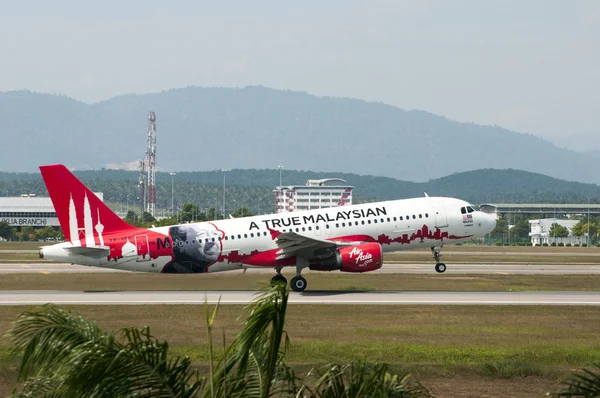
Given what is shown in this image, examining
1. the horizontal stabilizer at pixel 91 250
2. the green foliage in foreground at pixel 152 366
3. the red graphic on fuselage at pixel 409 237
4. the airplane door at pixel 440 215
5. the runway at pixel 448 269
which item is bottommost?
the runway at pixel 448 269

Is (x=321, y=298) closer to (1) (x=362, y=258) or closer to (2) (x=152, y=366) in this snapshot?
(1) (x=362, y=258)

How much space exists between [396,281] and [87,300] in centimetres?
1921

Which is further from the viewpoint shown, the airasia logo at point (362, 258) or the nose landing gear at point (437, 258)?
the nose landing gear at point (437, 258)

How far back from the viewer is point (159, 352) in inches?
411

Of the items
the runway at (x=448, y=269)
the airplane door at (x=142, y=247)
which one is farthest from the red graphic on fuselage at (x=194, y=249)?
the runway at (x=448, y=269)

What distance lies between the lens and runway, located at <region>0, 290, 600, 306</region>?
40.0 meters

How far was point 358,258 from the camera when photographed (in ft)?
143

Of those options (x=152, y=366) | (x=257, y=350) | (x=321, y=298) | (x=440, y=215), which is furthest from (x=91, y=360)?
(x=440, y=215)

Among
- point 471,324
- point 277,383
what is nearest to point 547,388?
point 471,324

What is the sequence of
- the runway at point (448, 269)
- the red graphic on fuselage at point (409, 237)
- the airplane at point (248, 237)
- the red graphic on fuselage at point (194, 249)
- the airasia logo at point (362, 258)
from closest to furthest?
the airasia logo at point (362, 258)
the airplane at point (248, 237)
the red graphic on fuselage at point (194, 249)
the red graphic on fuselage at point (409, 237)
the runway at point (448, 269)

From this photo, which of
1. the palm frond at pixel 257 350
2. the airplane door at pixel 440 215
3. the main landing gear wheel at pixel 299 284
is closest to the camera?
the palm frond at pixel 257 350

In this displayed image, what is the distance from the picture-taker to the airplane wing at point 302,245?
4328 centimetres

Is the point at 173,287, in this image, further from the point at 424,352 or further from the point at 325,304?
the point at 424,352

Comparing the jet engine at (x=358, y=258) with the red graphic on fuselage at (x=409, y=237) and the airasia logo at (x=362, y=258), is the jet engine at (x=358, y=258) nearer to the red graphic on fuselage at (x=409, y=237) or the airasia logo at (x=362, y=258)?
the airasia logo at (x=362, y=258)
